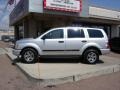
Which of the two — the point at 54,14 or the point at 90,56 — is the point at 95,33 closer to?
the point at 90,56

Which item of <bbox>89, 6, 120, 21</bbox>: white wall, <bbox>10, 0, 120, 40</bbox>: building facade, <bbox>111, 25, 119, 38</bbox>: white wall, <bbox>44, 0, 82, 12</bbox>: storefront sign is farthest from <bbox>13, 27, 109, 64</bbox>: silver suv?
<bbox>111, 25, 119, 38</bbox>: white wall

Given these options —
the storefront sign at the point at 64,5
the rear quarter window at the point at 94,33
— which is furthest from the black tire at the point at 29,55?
the storefront sign at the point at 64,5

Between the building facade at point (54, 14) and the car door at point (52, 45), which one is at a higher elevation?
the building facade at point (54, 14)

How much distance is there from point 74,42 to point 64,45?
540mm

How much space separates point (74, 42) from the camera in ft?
42.0

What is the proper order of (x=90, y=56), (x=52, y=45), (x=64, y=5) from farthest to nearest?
(x=64, y=5) → (x=90, y=56) → (x=52, y=45)

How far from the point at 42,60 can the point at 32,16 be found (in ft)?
26.5

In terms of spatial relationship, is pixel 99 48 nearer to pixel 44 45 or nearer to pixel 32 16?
pixel 44 45

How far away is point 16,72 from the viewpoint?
10883 millimetres

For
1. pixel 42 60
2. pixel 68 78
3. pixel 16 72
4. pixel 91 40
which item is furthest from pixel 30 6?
pixel 68 78

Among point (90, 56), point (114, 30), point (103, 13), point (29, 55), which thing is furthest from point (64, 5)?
point (114, 30)

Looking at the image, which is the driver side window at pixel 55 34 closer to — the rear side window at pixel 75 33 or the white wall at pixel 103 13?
the rear side window at pixel 75 33

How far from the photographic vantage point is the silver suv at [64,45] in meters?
12.7

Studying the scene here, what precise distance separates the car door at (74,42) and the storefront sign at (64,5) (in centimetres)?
672
